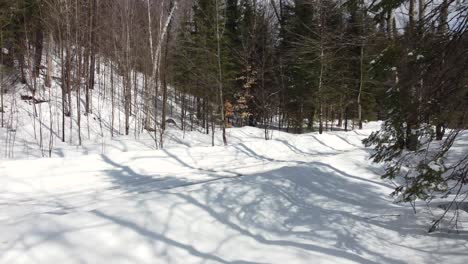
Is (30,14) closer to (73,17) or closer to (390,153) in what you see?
(73,17)

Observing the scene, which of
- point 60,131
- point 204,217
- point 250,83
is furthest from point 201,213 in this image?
point 250,83

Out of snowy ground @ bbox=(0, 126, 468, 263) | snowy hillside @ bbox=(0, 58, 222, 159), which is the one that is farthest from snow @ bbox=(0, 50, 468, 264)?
snowy hillside @ bbox=(0, 58, 222, 159)

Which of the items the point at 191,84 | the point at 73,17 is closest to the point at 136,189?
the point at 73,17

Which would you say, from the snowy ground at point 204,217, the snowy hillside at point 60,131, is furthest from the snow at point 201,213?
the snowy hillside at point 60,131

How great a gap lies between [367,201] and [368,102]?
74.8 ft

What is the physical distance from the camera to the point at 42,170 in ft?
27.8

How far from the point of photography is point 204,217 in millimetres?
5008

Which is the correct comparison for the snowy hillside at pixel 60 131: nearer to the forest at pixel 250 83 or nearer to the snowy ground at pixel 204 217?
the forest at pixel 250 83

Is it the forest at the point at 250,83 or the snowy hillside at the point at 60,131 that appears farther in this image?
the snowy hillside at the point at 60,131

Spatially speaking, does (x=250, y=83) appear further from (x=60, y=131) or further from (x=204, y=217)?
(x=204, y=217)

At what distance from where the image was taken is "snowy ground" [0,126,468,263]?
3.71m

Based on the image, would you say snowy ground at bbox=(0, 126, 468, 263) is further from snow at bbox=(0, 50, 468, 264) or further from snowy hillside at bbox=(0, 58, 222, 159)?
snowy hillside at bbox=(0, 58, 222, 159)

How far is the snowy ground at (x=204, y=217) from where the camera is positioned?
3.71 metres

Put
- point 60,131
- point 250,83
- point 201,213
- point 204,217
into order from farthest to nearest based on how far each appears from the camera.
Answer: point 250,83 < point 60,131 < point 201,213 < point 204,217
